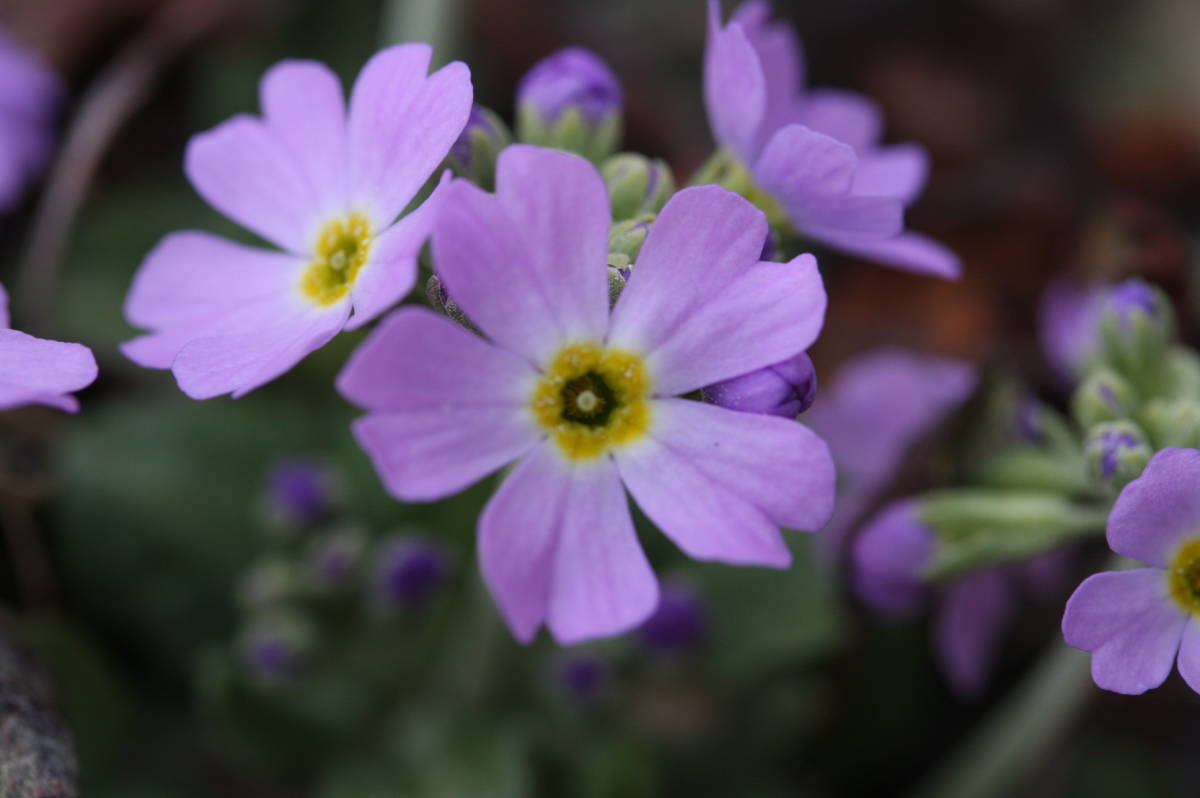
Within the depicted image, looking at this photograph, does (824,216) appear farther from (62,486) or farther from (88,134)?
(88,134)

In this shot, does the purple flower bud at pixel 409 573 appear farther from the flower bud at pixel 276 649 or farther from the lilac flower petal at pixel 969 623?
the lilac flower petal at pixel 969 623

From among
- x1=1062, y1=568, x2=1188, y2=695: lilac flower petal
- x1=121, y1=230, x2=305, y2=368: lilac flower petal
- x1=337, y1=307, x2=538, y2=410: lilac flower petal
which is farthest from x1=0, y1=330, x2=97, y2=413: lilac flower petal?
x1=1062, y1=568, x2=1188, y2=695: lilac flower petal

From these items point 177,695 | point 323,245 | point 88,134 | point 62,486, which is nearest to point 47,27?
point 88,134

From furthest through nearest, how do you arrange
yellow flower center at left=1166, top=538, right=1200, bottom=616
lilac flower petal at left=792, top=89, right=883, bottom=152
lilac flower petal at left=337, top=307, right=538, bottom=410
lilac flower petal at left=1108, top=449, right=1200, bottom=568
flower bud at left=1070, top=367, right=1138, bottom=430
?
lilac flower petal at left=792, top=89, right=883, bottom=152, flower bud at left=1070, top=367, right=1138, bottom=430, yellow flower center at left=1166, top=538, right=1200, bottom=616, lilac flower petal at left=1108, top=449, right=1200, bottom=568, lilac flower petal at left=337, top=307, right=538, bottom=410

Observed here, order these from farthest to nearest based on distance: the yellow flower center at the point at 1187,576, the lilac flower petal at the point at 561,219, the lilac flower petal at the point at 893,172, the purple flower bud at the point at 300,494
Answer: the purple flower bud at the point at 300,494 → the lilac flower petal at the point at 893,172 → the yellow flower center at the point at 1187,576 → the lilac flower petal at the point at 561,219

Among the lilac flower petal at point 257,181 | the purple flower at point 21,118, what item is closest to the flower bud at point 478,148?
the lilac flower petal at point 257,181

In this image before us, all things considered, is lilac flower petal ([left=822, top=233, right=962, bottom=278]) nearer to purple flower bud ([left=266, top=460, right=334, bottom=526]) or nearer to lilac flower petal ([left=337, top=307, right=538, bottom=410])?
lilac flower petal ([left=337, top=307, right=538, bottom=410])
